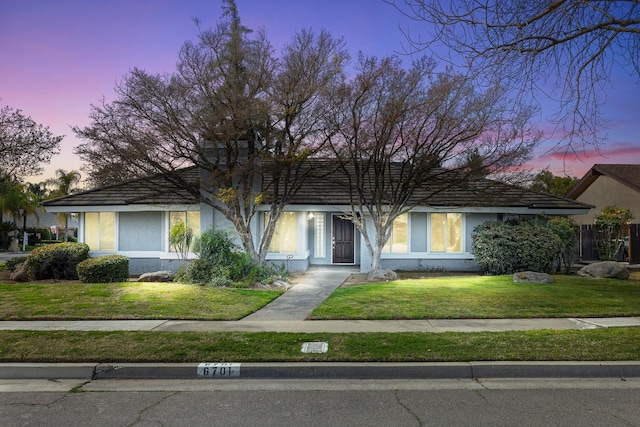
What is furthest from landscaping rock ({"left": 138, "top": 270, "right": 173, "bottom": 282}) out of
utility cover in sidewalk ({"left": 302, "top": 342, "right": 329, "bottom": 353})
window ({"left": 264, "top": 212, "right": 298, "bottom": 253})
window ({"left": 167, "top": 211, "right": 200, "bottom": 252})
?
utility cover in sidewalk ({"left": 302, "top": 342, "right": 329, "bottom": 353})

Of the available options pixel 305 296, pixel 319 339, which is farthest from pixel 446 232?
pixel 319 339

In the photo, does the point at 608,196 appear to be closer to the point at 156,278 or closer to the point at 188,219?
the point at 188,219

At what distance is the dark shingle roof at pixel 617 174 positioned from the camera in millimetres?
28058

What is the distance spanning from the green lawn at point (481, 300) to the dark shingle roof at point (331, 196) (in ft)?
14.0

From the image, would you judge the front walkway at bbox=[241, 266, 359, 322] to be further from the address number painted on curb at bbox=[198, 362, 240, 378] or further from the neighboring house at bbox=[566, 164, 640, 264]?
the neighboring house at bbox=[566, 164, 640, 264]

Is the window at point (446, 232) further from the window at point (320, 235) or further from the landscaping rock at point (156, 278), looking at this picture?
the landscaping rock at point (156, 278)

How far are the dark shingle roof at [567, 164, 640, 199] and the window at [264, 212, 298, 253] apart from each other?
20.4m

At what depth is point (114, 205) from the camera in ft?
64.3

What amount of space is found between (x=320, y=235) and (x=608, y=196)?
20600mm

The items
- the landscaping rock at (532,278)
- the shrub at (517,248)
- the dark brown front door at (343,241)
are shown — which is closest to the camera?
the landscaping rock at (532,278)

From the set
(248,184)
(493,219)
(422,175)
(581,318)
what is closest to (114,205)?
(248,184)

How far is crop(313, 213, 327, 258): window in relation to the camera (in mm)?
21000

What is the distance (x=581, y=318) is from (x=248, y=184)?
10787 mm

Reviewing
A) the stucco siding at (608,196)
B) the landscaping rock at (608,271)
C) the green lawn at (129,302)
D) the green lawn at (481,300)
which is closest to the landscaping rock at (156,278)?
the green lawn at (129,302)
